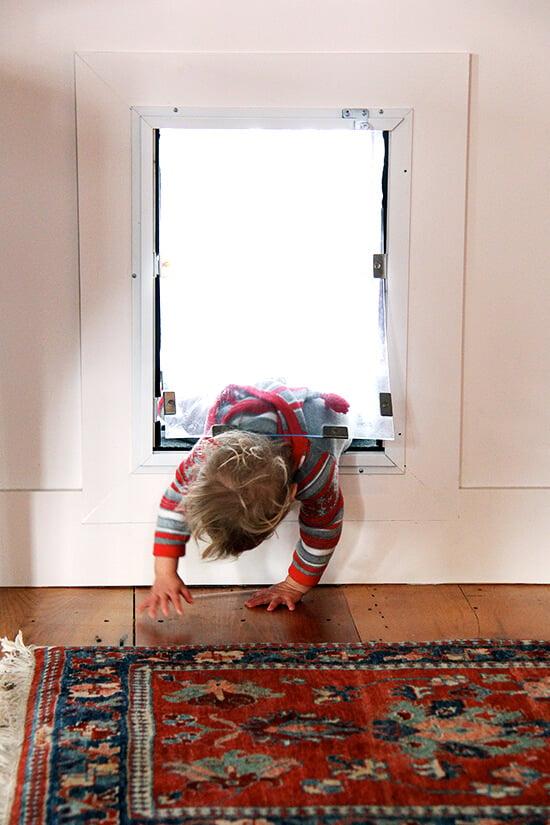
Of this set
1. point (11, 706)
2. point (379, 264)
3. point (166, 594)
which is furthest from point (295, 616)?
point (379, 264)

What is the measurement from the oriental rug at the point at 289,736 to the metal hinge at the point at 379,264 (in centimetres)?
65

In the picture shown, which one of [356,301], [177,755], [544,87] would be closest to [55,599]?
[177,755]

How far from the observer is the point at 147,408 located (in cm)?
170

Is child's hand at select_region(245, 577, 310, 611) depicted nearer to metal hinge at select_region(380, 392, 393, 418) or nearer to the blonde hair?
the blonde hair

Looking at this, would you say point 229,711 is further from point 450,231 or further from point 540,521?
point 450,231

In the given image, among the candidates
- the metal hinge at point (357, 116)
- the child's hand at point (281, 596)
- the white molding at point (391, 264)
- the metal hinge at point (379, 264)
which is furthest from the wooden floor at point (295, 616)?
the metal hinge at point (357, 116)

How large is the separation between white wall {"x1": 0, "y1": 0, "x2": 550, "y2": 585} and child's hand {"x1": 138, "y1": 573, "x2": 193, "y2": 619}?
0.55ft

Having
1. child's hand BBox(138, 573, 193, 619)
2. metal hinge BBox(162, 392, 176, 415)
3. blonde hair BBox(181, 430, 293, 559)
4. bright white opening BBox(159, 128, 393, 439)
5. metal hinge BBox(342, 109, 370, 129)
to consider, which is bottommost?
child's hand BBox(138, 573, 193, 619)

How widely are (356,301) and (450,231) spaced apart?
21 centimetres

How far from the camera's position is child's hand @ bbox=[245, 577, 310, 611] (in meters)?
1.62

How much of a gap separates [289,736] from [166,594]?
0.47 m

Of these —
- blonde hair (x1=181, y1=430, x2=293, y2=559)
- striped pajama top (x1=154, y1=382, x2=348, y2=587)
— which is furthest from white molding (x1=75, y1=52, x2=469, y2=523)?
blonde hair (x1=181, y1=430, x2=293, y2=559)

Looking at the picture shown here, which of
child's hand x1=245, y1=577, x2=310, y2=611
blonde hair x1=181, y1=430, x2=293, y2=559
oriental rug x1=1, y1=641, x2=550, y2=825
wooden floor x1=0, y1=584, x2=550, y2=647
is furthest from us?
child's hand x1=245, y1=577, x2=310, y2=611

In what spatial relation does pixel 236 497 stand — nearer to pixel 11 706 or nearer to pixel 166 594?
pixel 166 594
